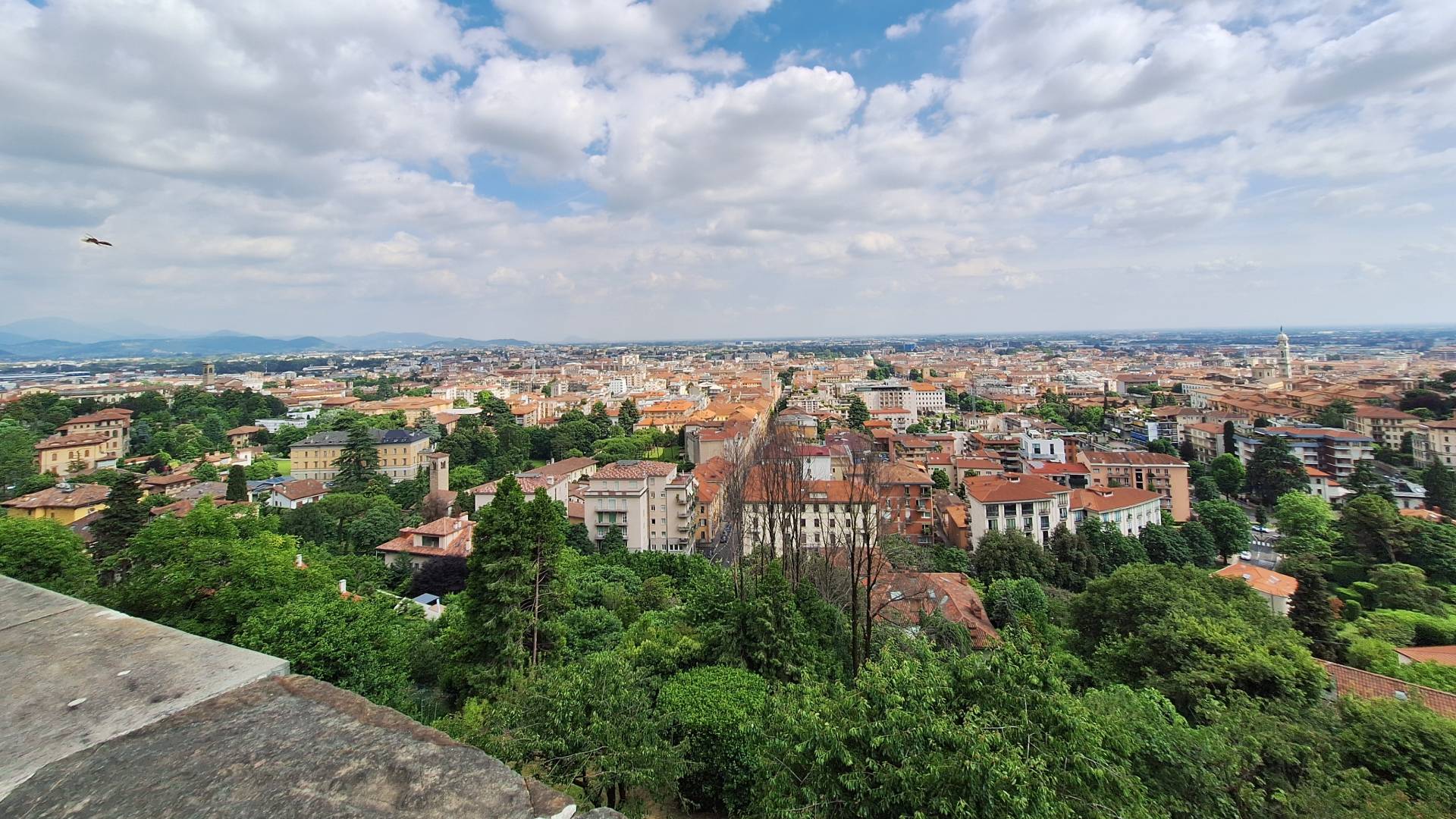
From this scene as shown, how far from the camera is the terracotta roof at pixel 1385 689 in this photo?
9602mm

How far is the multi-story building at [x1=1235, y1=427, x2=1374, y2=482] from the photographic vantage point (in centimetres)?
3644

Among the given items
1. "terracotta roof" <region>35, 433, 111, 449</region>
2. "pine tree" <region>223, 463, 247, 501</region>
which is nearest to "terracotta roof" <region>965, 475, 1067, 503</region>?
"pine tree" <region>223, 463, 247, 501</region>

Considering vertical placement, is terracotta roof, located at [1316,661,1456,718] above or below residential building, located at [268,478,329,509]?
above

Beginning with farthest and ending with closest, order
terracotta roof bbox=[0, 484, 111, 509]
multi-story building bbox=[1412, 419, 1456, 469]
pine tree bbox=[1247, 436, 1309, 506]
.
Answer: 1. multi-story building bbox=[1412, 419, 1456, 469]
2. pine tree bbox=[1247, 436, 1309, 506]
3. terracotta roof bbox=[0, 484, 111, 509]

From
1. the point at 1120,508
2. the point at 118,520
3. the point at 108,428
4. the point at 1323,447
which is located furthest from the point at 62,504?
the point at 1323,447

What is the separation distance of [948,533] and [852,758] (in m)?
24.9

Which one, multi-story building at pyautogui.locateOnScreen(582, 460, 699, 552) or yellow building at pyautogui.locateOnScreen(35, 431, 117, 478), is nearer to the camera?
multi-story building at pyautogui.locateOnScreen(582, 460, 699, 552)

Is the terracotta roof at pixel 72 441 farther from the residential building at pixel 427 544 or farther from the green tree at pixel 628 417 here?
the green tree at pixel 628 417

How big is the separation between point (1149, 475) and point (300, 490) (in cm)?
4384

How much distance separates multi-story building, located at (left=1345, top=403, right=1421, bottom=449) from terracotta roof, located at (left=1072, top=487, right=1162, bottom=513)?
73.7ft

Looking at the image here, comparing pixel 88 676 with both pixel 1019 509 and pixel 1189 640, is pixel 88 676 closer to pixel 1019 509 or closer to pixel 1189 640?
pixel 1189 640

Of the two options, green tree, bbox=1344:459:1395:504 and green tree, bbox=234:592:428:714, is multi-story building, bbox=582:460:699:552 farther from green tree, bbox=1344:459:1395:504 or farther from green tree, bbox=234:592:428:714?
green tree, bbox=1344:459:1395:504

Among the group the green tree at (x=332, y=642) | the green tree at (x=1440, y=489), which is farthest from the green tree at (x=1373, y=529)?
the green tree at (x=332, y=642)

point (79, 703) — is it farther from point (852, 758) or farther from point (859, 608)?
point (859, 608)
